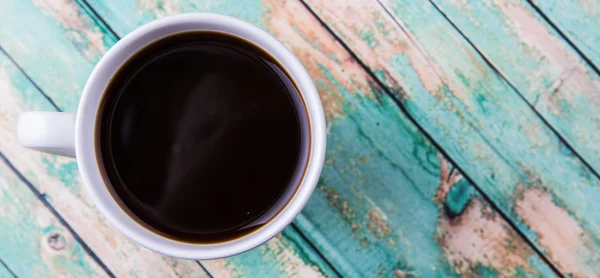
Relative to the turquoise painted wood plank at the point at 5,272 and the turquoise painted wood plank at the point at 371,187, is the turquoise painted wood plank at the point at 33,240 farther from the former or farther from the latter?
the turquoise painted wood plank at the point at 371,187

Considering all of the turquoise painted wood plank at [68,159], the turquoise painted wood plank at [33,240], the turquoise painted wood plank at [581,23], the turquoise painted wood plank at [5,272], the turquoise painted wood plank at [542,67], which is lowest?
the turquoise painted wood plank at [5,272]

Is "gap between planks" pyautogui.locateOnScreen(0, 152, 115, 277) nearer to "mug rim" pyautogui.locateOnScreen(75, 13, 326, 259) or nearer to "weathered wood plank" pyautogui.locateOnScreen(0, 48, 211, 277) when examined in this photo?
"weathered wood plank" pyautogui.locateOnScreen(0, 48, 211, 277)

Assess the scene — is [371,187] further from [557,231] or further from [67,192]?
[67,192]

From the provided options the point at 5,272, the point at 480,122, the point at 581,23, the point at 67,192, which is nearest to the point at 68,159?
the point at 67,192

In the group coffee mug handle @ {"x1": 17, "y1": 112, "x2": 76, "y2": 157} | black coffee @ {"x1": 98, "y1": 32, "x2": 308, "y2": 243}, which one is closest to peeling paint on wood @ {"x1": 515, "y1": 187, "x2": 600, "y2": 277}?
black coffee @ {"x1": 98, "y1": 32, "x2": 308, "y2": 243}

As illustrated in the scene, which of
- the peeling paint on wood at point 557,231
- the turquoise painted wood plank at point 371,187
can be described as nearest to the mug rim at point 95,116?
the turquoise painted wood plank at point 371,187

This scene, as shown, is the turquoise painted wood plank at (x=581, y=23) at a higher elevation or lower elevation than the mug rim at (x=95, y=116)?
higher
